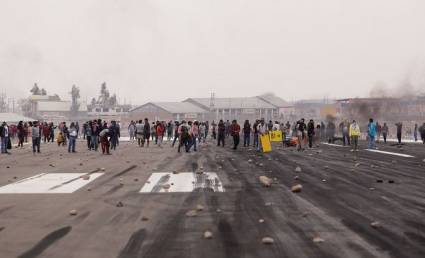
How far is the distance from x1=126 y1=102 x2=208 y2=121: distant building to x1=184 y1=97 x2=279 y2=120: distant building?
5.75 metres

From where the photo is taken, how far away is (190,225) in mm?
8398

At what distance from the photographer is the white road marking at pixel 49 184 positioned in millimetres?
13000

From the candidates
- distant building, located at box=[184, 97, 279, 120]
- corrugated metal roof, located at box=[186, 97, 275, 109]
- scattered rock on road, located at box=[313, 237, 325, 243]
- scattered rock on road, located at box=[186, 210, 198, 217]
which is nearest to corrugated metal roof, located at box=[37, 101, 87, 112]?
distant building, located at box=[184, 97, 279, 120]

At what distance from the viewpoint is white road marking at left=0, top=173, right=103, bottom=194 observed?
13000mm

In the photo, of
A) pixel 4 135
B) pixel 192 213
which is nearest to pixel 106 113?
pixel 4 135

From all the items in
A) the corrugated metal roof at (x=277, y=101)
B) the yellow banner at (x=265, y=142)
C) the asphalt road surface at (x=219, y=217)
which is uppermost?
the corrugated metal roof at (x=277, y=101)

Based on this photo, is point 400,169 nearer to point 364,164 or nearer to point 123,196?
point 364,164

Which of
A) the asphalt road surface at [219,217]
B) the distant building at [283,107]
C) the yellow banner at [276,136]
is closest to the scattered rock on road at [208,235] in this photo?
the asphalt road surface at [219,217]

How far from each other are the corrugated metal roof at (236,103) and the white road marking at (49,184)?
111102 millimetres

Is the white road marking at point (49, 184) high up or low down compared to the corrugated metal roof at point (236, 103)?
down

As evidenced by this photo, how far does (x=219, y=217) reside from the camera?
9047 mm

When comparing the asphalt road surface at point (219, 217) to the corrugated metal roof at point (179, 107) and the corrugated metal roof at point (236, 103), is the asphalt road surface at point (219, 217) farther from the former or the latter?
the corrugated metal roof at point (236, 103)

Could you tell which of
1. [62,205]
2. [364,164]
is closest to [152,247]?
[62,205]

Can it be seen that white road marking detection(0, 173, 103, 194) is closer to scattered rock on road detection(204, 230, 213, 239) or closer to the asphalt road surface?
the asphalt road surface
